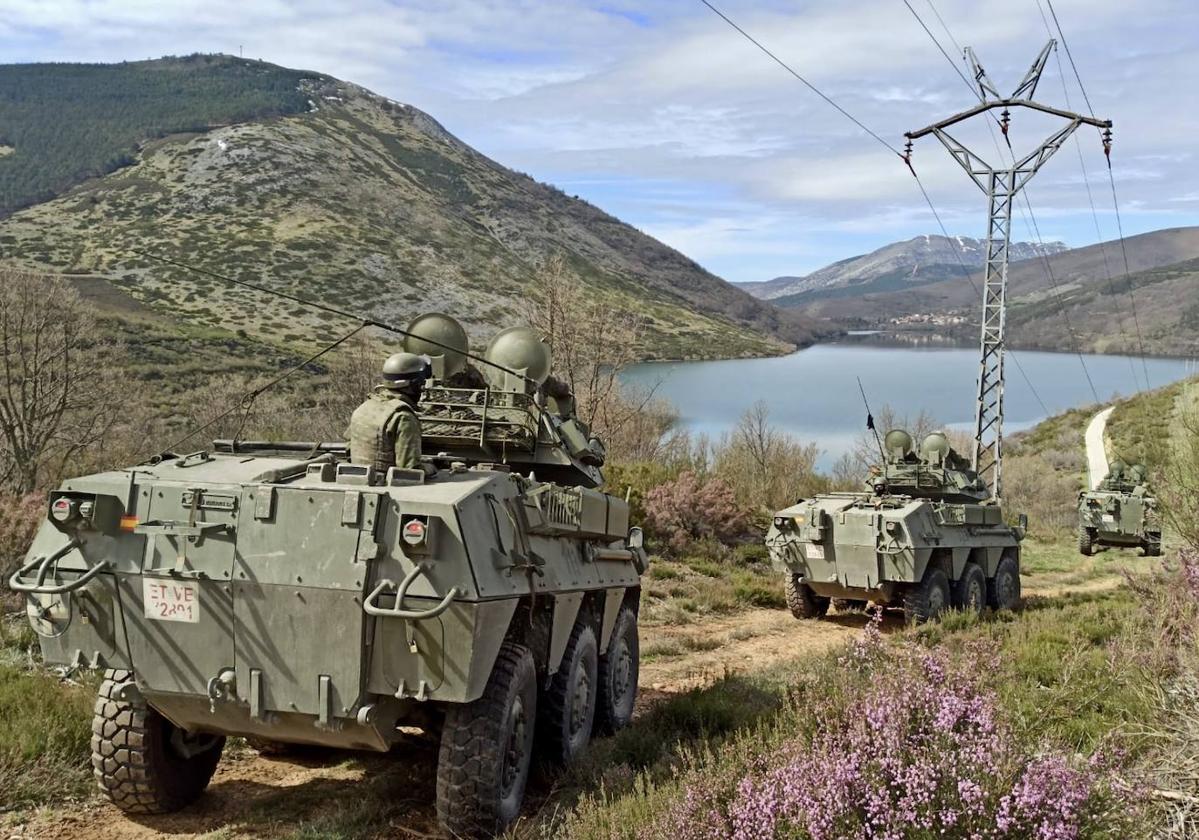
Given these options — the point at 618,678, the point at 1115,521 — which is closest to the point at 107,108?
the point at 1115,521

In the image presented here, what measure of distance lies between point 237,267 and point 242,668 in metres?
61.0

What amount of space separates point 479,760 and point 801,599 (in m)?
Result: 10.4

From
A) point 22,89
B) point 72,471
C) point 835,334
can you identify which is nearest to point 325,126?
point 22,89

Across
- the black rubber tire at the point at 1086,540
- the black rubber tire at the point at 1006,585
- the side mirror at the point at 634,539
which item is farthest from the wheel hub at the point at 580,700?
the black rubber tire at the point at 1086,540

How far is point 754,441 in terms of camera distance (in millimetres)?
34500

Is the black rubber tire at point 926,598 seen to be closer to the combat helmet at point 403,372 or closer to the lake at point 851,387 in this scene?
the combat helmet at point 403,372

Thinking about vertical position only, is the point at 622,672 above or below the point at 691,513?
below

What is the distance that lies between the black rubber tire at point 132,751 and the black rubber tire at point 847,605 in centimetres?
1183

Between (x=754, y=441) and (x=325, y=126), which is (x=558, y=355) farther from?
(x=325, y=126)

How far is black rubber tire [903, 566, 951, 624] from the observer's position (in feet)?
47.0

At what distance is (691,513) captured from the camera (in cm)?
2116

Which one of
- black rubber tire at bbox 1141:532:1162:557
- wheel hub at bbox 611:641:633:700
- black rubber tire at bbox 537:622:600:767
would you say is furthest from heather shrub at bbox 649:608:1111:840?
black rubber tire at bbox 1141:532:1162:557

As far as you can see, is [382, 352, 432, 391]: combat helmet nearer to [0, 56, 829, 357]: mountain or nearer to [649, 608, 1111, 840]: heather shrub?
[649, 608, 1111, 840]: heather shrub

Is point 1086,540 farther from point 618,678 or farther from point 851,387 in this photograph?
point 851,387
